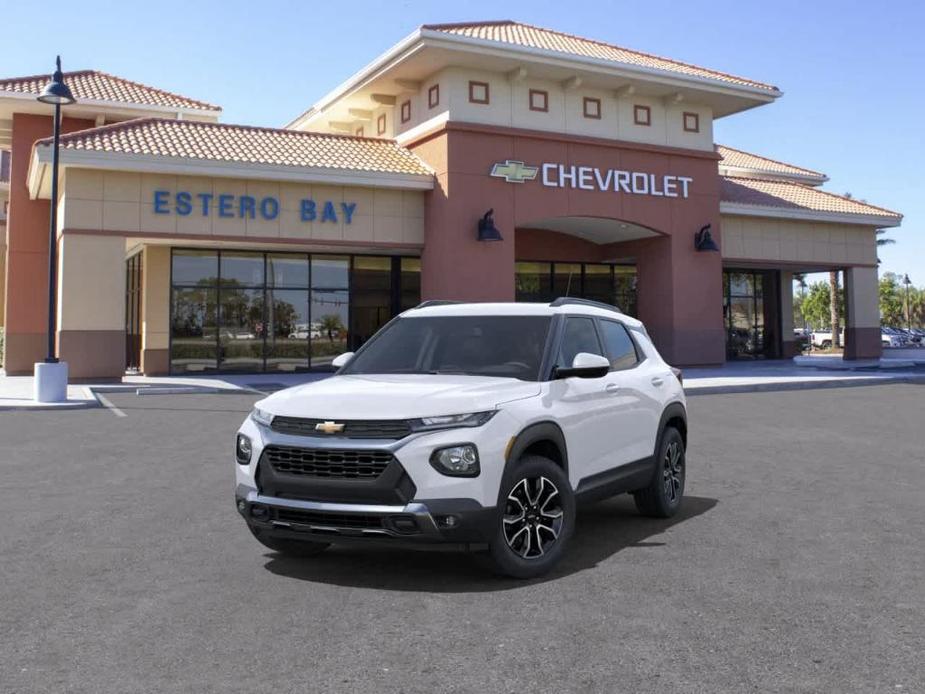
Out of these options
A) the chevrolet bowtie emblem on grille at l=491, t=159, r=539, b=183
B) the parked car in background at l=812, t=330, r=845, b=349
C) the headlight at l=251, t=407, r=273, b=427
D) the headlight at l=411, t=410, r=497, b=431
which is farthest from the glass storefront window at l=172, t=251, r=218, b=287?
the parked car in background at l=812, t=330, r=845, b=349

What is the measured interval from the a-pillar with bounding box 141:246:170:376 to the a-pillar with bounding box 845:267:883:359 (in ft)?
83.7

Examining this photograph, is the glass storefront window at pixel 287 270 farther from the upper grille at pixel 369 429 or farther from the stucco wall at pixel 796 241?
the upper grille at pixel 369 429

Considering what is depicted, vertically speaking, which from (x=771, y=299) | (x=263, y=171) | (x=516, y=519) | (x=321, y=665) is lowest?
(x=321, y=665)

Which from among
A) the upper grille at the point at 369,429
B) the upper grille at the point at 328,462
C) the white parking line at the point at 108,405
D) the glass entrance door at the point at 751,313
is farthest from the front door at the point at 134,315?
the upper grille at the point at 369,429

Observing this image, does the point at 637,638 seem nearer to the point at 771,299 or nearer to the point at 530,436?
the point at 530,436

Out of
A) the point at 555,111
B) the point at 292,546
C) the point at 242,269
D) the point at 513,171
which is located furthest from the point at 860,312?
the point at 292,546

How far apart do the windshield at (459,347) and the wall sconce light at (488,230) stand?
59.8 feet

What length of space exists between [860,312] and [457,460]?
3330 centimetres

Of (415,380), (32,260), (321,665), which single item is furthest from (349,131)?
(321,665)

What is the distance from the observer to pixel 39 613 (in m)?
4.70

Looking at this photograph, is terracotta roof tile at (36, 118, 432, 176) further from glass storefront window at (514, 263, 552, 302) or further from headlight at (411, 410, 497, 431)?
headlight at (411, 410, 497, 431)

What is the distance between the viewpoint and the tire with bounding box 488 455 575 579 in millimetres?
5055

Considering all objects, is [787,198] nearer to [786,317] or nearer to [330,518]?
[786,317]

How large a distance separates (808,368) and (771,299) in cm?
799
